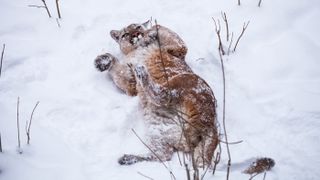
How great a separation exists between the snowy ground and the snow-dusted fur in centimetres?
13

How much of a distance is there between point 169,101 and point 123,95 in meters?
0.72

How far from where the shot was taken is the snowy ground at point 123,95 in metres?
2.86

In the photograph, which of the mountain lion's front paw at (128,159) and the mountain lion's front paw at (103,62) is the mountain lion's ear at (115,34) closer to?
the mountain lion's front paw at (103,62)

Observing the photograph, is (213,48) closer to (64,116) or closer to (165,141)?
(165,141)

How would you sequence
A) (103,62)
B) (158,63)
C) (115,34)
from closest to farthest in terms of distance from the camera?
(158,63), (103,62), (115,34)

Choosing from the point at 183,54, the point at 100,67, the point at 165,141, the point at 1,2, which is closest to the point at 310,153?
the point at 165,141

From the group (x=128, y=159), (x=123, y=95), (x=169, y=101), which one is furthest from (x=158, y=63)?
(x=128, y=159)

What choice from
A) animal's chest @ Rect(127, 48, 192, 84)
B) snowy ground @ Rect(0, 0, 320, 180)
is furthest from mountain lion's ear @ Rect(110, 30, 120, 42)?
animal's chest @ Rect(127, 48, 192, 84)

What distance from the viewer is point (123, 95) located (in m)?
3.51

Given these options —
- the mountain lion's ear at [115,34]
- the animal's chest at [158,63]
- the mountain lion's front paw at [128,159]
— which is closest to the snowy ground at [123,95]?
the mountain lion's front paw at [128,159]

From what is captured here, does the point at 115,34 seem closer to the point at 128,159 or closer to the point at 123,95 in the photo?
the point at 123,95

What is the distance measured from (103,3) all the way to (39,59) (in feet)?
4.17

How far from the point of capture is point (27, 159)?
9.34 feet

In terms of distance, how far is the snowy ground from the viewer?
2.86 m
